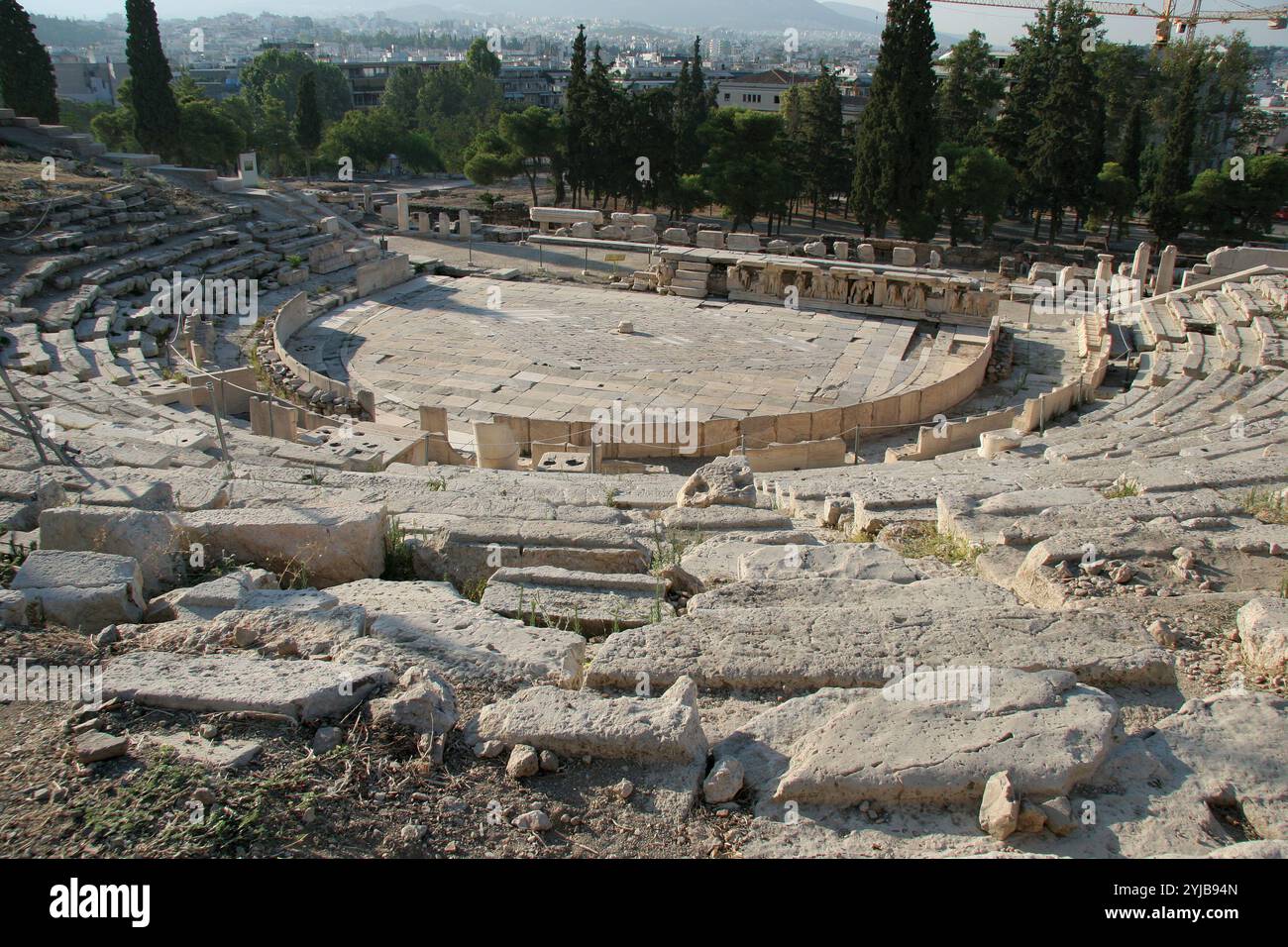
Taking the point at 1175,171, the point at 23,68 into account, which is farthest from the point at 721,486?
the point at 23,68

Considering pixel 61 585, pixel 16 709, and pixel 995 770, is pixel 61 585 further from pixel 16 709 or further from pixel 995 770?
pixel 995 770

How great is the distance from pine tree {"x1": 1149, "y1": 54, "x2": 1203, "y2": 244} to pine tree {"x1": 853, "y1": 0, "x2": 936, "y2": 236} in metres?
9.67

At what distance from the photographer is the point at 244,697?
13.4 ft

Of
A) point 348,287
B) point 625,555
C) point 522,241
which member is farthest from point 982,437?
point 522,241

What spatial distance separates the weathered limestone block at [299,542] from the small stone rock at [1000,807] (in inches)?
164

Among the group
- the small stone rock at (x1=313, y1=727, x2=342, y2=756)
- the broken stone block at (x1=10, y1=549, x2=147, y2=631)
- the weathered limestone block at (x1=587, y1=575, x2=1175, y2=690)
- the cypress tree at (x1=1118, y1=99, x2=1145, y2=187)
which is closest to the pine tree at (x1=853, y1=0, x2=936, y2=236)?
the cypress tree at (x1=1118, y1=99, x2=1145, y2=187)

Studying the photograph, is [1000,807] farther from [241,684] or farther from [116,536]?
[116,536]

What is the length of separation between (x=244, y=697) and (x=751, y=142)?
33.8m

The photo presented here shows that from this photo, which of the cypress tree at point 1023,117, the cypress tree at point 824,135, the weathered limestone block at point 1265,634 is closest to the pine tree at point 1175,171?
the cypress tree at point 1023,117

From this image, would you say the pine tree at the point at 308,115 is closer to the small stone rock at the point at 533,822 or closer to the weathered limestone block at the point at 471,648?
the weathered limestone block at the point at 471,648

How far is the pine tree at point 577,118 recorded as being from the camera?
117 ft

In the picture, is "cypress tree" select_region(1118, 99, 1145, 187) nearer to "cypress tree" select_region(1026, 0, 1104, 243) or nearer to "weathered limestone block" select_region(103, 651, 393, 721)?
"cypress tree" select_region(1026, 0, 1104, 243)

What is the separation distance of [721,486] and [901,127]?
79.5ft

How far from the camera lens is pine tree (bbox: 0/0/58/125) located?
103 feet
